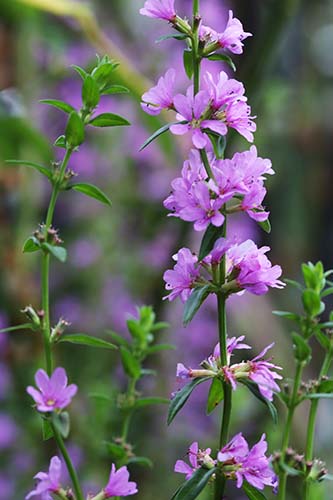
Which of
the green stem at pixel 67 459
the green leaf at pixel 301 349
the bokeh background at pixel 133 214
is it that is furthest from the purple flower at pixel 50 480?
the bokeh background at pixel 133 214

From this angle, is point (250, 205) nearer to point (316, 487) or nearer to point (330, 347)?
point (330, 347)

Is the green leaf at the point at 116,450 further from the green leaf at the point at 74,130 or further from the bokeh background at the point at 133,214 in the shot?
the bokeh background at the point at 133,214

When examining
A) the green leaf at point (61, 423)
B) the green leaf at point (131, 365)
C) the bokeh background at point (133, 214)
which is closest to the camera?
the green leaf at point (61, 423)

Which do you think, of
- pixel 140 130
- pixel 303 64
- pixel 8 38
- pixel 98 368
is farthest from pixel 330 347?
pixel 303 64

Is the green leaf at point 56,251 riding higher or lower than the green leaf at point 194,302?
higher

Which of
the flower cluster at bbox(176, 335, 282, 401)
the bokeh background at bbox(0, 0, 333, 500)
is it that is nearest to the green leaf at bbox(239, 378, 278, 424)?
the flower cluster at bbox(176, 335, 282, 401)

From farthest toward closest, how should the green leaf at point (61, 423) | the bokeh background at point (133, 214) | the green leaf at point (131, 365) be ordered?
the bokeh background at point (133, 214) → the green leaf at point (131, 365) → the green leaf at point (61, 423)

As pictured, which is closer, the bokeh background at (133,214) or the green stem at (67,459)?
the green stem at (67,459)
